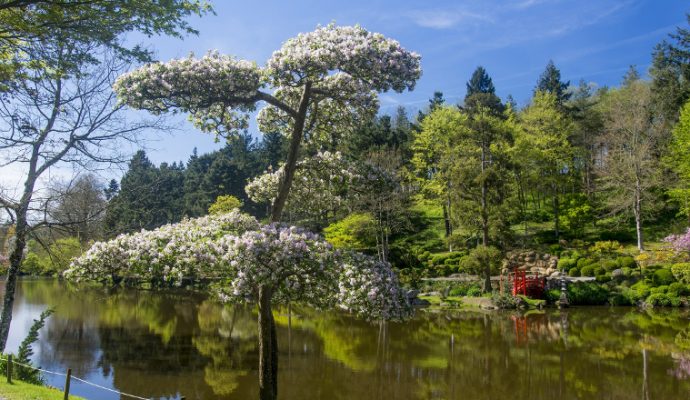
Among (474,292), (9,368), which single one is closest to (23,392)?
(9,368)

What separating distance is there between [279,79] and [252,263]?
320 centimetres

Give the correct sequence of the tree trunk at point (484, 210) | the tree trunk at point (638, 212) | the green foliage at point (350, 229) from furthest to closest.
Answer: the green foliage at point (350, 229), the tree trunk at point (638, 212), the tree trunk at point (484, 210)

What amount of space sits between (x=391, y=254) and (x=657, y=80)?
1142 inches

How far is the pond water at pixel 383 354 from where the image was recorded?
12.7 m

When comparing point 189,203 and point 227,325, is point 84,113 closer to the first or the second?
point 227,325

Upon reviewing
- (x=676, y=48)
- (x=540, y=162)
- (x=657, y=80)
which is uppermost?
(x=676, y=48)

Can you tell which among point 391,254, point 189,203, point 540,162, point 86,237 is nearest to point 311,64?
point 86,237

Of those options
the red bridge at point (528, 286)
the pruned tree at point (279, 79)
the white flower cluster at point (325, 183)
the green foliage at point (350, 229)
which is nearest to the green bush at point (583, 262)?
the red bridge at point (528, 286)

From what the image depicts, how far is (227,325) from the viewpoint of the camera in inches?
906

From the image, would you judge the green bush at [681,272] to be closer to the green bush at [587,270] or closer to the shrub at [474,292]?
the green bush at [587,270]

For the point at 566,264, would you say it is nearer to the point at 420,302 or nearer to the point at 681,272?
the point at 681,272

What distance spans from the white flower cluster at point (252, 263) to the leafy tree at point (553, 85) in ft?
150

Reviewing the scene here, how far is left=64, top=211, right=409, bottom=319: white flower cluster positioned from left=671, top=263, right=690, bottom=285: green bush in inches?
1030

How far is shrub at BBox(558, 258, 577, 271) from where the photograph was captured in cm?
3288
